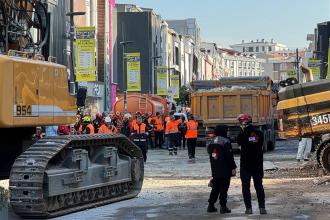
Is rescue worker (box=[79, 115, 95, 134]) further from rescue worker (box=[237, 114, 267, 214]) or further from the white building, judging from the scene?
the white building

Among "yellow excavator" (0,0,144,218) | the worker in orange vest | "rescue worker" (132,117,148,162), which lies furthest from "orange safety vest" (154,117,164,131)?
"yellow excavator" (0,0,144,218)

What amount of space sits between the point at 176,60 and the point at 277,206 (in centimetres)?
7244

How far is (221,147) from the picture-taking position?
11648mm

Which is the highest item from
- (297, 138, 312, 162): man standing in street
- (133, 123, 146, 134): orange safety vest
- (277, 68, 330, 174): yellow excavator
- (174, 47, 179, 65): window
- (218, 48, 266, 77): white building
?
(218, 48, 266, 77): white building

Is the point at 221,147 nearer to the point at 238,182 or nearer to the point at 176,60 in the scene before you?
the point at 238,182

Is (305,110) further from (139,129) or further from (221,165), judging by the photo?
(139,129)

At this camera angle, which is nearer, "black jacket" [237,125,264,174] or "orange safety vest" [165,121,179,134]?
"black jacket" [237,125,264,174]

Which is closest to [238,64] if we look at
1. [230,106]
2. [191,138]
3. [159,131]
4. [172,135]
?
[159,131]

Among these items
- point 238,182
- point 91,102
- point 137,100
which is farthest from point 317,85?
point 91,102

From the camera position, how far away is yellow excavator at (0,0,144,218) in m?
10.3

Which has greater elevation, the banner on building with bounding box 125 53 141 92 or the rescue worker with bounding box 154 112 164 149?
the banner on building with bounding box 125 53 141 92

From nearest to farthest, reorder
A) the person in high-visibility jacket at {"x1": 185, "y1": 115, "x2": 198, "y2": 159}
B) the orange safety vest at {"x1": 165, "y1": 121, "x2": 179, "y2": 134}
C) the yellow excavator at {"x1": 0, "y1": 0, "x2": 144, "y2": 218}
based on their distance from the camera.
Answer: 1. the yellow excavator at {"x1": 0, "y1": 0, "x2": 144, "y2": 218}
2. the person in high-visibility jacket at {"x1": 185, "y1": 115, "x2": 198, "y2": 159}
3. the orange safety vest at {"x1": 165, "y1": 121, "x2": 179, "y2": 134}

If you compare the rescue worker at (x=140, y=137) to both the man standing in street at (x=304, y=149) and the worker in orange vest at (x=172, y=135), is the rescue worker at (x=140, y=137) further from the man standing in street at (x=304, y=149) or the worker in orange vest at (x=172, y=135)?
the worker in orange vest at (x=172, y=135)

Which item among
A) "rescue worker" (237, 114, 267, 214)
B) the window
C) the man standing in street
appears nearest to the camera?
"rescue worker" (237, 114, 267, 214)
